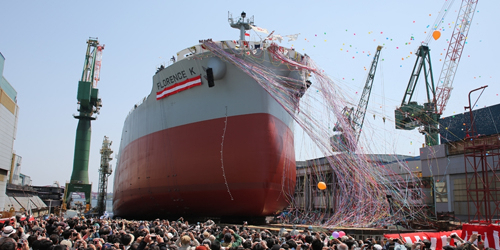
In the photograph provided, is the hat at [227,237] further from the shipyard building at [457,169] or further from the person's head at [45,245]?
the shipyard building at [457,169]

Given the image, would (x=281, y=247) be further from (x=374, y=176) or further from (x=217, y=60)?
(x=217, y=60)

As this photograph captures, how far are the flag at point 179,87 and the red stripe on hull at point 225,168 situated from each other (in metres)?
1.81

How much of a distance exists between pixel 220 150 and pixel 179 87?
4.03 metres

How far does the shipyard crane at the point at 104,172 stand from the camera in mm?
43344

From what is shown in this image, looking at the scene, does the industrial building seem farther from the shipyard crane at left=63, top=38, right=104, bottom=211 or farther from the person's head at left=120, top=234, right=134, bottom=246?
the person's head at left=120, top=234, right=134, bottom=246

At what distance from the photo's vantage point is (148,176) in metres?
18.8

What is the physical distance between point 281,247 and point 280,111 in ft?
40.2

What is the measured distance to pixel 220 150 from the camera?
1564cm

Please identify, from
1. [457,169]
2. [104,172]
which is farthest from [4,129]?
[457,169]

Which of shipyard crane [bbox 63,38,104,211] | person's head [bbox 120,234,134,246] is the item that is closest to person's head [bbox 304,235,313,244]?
person's head [bbox 120,234,134,246]

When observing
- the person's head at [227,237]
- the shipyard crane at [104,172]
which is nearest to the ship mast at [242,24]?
the person's head at [227,237]

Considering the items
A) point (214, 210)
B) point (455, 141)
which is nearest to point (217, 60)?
point (214, 210)

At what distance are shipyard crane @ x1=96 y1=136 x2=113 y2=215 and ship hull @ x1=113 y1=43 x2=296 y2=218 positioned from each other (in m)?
27.7

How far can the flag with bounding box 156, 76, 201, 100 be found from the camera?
55.7 feet
